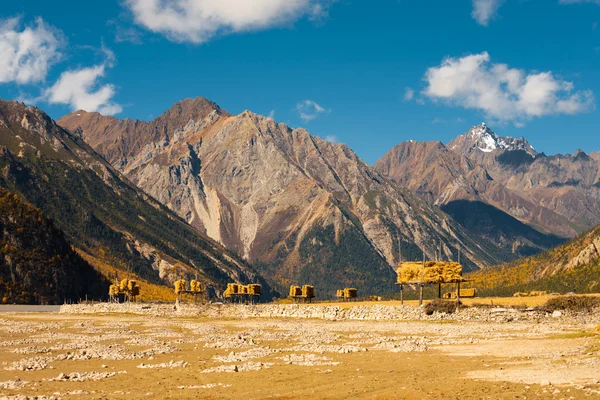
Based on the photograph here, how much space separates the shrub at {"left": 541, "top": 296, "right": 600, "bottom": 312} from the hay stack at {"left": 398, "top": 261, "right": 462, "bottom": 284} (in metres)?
20.6

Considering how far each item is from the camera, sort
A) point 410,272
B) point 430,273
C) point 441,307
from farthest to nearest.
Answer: point 410,272 → point 430,273 → point 441,307

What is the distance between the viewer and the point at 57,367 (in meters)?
35.9

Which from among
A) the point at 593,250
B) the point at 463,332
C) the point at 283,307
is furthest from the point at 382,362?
the point at 593,250

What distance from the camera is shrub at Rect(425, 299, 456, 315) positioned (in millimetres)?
77812

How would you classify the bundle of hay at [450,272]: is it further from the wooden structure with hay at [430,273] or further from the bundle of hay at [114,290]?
the bundle of hay at [114,290]

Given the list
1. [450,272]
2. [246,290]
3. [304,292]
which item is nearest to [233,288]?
[246,290]

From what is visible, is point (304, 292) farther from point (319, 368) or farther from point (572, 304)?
point (319, 368)

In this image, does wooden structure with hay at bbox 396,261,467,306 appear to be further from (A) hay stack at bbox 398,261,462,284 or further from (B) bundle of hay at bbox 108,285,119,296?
(B) bundle of hay at bbox 108,285,119,296

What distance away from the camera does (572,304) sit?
6806cm

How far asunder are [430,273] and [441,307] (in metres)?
15.7

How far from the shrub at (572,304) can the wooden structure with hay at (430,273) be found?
20.6 m

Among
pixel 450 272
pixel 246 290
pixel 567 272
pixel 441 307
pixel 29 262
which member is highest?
pixel 29 262

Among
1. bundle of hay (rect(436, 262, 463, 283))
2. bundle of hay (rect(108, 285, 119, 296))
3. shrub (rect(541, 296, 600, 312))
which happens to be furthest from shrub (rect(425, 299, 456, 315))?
bundle of hay (rect(108, 285, 119, 296))

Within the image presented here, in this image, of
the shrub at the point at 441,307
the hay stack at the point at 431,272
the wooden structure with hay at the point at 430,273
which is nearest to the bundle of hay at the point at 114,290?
the wooden structure with hay at the point at 430,273
